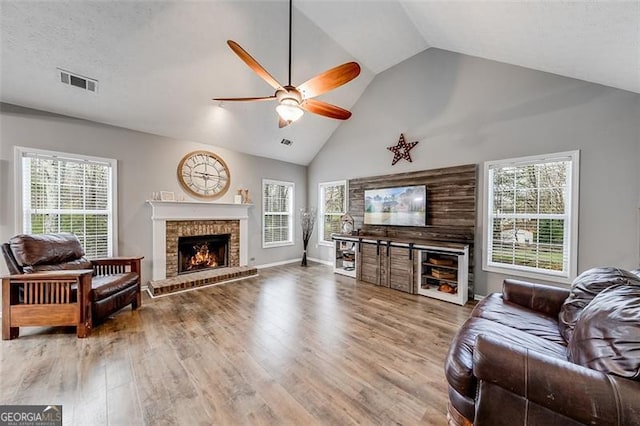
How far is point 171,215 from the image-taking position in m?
4.37

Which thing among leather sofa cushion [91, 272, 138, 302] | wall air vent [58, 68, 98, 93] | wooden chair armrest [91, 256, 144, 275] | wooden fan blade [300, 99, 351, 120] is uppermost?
wall air vent [58, 68, 98, 93]

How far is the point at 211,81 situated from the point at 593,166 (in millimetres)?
5272

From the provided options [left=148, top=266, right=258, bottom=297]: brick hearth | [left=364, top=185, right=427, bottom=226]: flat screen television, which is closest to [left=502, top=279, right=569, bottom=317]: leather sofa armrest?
[left=364, top=185, right=427, bottom=226]: flat screen television

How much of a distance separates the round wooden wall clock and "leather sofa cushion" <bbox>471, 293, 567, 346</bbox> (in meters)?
4.86

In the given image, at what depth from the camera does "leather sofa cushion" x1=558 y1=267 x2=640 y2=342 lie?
1.67 metres

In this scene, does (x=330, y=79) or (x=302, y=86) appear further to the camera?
(x=302, y=86)

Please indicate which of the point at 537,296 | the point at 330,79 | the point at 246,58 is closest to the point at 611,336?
the point at 537,296

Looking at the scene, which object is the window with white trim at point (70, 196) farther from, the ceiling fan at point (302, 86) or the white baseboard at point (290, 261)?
the ceiling fan at point (302, 86)

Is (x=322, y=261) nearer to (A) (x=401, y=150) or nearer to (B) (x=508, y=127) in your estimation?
(A) (x=401, y=150)

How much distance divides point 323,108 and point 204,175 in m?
3.28

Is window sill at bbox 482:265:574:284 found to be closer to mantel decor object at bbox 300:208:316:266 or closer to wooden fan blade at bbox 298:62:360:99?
wooden fan blade at bbox 298:62:360:99

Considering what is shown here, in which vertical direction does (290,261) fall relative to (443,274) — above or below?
below

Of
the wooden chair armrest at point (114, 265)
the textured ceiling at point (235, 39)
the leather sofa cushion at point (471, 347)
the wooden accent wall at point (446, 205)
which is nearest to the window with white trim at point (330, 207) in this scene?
the wooden accent wall at point (446, 205)

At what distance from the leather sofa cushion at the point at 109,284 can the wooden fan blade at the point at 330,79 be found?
10.6ft
